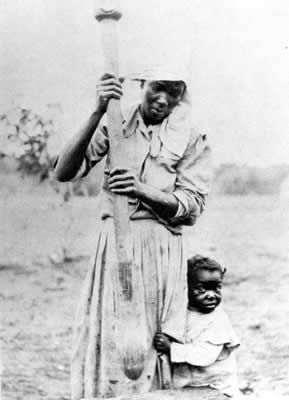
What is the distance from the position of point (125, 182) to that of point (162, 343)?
0.65 m

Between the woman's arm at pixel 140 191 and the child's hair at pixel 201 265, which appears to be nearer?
the woman's arm at pixel 140 191

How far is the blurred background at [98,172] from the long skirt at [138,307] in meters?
0.08

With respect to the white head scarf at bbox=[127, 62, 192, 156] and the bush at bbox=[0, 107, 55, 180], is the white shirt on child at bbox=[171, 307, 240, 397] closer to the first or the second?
the white head scarf at bbox=[127, 62, 192, 156]

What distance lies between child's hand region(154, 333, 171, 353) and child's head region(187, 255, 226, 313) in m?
0.17

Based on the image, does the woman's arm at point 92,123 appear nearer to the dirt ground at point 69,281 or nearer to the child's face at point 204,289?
the dirt ground at point 69,281

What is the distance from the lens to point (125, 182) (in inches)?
201

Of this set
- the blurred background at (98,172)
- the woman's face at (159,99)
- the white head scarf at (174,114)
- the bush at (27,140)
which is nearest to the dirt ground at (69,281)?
the blurred background at (98,172)

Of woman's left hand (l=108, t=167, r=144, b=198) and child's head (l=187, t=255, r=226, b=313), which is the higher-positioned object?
woman's left hand (l=108, t=167, r=144, b=198)

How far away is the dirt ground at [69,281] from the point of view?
5.26 metres

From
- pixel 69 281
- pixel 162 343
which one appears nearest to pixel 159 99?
pixel 69 281

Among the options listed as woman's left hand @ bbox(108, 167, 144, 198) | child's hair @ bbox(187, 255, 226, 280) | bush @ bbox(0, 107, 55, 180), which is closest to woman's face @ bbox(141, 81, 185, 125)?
woman's left hand @ bbox(108, 167, 144, 198)

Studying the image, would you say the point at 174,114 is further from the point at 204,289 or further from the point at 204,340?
the point at 204,340

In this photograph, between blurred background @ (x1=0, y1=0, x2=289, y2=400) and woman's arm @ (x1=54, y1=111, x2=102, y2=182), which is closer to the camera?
woman's arm @ (x1=54, y1=111, x2=102, y2=182)

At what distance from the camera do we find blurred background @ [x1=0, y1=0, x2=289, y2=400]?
5273 mm
